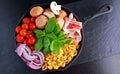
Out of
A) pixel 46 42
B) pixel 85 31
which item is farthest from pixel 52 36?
pixel 85 31

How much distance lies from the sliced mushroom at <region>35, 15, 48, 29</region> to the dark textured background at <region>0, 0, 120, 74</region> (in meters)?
0.10

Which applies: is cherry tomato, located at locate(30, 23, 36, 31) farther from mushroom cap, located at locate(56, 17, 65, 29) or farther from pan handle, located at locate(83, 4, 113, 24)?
pan handle, located at locate(83, 4, 113, 24)

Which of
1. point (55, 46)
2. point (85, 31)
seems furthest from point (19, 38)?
point (85, 31)

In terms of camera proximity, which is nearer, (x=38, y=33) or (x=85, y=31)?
(x=38, y=33)

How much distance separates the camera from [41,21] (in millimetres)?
807

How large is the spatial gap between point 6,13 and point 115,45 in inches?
15.8

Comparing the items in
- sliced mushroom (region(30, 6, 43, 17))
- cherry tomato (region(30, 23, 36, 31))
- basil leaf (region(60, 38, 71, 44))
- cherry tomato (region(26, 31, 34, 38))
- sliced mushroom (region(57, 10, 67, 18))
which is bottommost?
basil leaf (region(60, 38, 71, 44))

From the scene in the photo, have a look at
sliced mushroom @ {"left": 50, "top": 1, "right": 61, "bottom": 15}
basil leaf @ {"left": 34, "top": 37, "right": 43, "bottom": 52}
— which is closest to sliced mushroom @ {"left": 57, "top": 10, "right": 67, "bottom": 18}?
sliced mushroom @ {"left": 50, "top": 1, "right": 61, "bottom": 15}

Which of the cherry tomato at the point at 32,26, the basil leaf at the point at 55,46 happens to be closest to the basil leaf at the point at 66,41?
the basil leaf at the point at 55,46

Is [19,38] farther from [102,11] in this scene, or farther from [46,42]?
[102,11]

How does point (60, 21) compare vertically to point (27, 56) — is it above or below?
above

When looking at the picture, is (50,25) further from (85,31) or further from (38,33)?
(85,31)

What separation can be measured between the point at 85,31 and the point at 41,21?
18 cm

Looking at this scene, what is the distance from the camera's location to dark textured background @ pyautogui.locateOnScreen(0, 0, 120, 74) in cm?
85
